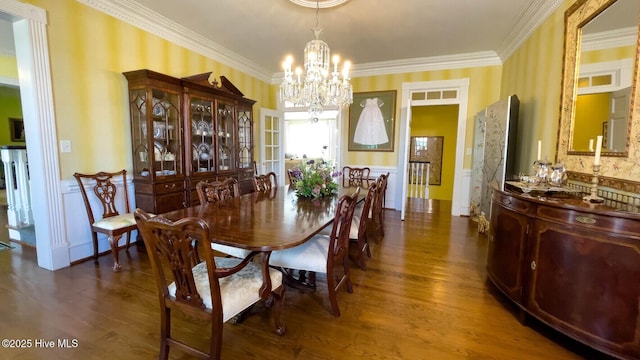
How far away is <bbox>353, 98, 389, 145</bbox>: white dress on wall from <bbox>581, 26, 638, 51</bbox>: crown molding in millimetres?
3138

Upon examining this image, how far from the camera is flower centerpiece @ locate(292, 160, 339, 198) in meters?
2.72

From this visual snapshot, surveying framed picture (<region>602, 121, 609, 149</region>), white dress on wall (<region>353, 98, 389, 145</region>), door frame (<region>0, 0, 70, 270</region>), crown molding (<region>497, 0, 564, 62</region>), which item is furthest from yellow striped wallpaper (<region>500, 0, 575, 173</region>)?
door frame (<region>0, 0, 70, 270</region>)

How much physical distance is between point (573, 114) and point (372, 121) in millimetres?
3221

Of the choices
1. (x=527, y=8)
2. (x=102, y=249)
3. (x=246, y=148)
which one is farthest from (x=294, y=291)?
(x=527, y=8)

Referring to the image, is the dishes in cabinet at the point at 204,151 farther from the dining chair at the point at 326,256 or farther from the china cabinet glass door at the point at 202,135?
the dining chair at the point at 326,256

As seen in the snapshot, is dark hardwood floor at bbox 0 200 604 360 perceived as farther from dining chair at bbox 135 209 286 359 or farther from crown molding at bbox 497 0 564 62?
crown molding at bbox 497 0 564 62

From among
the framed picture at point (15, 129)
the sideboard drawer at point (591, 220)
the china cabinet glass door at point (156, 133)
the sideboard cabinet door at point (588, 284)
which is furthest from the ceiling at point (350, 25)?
the framed picture at point (15, 129)

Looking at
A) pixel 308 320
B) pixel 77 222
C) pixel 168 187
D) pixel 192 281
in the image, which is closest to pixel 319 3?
pixel 168 187

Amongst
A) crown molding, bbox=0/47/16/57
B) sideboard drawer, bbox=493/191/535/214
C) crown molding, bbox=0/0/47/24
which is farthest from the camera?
crown molding, bbox=0/47/16/57

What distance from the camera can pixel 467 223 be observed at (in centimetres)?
441

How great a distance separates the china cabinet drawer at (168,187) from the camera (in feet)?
10.1

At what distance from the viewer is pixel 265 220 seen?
1.90 metres

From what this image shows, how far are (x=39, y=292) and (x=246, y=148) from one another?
2.96 m

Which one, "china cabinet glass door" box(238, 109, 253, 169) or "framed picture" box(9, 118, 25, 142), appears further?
Result: "framed picture" box(9, 118, 25, 142)
